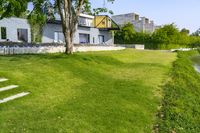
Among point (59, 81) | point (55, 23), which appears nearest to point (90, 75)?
point (59, 81)

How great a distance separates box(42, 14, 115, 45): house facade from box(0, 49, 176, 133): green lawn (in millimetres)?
29799

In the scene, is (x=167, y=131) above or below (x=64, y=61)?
below

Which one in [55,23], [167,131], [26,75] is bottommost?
[167,131]

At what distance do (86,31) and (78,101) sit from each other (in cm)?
4742

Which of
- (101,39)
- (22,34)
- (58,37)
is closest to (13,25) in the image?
(22,34)

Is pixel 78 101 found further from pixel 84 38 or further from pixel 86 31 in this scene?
pixel 84 38

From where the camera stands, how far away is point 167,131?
Result: 36.0 feet

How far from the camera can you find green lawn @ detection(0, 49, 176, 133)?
10367 millimetres

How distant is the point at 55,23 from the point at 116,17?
62087 mm

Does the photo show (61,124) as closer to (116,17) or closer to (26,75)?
(26,75)

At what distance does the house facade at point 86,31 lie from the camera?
1975 inches

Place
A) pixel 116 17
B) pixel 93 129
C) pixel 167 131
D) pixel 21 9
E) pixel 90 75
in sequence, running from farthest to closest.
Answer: pixel 116 17 < pixel 21 9 < pixel 90 75 < pixel 167 131 < pixel 93 129

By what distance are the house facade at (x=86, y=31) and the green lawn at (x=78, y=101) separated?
2980cm

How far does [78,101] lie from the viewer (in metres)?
13.0
